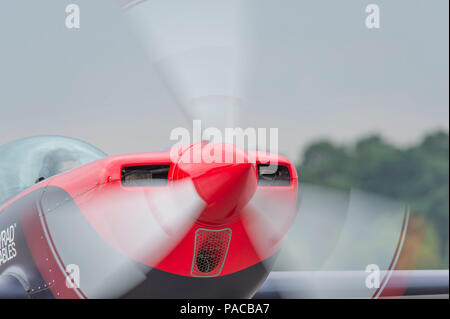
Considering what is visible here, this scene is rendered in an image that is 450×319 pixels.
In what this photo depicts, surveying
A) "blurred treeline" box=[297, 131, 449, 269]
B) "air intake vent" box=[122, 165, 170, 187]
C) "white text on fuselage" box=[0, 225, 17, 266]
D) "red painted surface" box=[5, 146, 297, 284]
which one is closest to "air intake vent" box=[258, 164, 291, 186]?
"red painted surface" box=[5, 146, 297, 284]

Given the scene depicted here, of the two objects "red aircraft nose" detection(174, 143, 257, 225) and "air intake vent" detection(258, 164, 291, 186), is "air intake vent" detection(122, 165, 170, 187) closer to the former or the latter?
"red aircraft nose" detection(174, 143, 257, 225)

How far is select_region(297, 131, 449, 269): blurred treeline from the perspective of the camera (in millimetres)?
35281

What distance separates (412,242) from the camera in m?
33.4

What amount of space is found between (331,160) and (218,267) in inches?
1595

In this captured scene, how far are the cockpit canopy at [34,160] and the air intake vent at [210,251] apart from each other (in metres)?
1.60

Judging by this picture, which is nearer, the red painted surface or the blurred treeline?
the red painted surface

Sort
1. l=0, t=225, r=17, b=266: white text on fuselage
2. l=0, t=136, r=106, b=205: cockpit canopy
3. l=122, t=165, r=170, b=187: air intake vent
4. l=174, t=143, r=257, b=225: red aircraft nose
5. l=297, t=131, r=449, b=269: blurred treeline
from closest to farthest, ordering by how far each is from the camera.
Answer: l=174, t=143, r=257, b=225: red aircraft nose → l=122, t=165, r=170, b=187: air intake vent → l=0, t=225, r=17, b=266: white text on fuselage → l=0, t=136, r=106, b=205: cockpit canopy → l=297, t=131, r=449, b=269: blurred treeline

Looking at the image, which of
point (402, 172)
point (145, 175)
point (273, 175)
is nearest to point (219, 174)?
point (145, 175)

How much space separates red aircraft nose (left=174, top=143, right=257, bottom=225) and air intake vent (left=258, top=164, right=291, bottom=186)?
1.16 feet

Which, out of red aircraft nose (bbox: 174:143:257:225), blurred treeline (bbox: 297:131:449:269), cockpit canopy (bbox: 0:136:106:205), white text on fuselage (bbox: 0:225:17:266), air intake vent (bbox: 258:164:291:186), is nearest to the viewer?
red aircraft nose (bbox: 174:143:257:225)

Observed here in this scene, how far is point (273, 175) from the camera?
10.8ft

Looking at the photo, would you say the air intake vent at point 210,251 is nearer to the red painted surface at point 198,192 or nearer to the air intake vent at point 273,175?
the red painted surface at point 198,192
